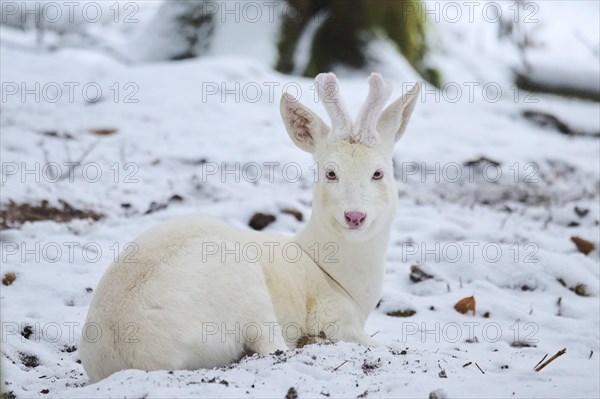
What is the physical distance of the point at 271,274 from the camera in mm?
4418

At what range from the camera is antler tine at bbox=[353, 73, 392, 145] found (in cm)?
450

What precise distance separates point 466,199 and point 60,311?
5133mm

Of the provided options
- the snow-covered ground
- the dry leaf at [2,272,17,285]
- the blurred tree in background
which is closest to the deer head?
the snow-covered ground

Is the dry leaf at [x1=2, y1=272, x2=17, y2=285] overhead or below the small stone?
overhead

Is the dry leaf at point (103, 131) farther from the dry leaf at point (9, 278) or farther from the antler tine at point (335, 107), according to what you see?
the antler tine at point (335, 107)

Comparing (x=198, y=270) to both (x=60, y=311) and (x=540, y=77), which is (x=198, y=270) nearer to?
(x=60, y=311)

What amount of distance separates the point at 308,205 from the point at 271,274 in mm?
3484

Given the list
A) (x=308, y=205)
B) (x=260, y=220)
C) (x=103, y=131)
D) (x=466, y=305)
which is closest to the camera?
(x=466, y=305)

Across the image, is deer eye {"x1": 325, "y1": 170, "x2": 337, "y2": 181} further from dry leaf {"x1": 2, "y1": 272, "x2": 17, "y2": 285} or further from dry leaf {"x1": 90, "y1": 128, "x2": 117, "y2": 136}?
dry leaf {"x1": 90, "y1": 128, "x2": 117, "y2": 136}

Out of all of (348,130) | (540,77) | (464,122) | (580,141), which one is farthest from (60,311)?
(540,77)

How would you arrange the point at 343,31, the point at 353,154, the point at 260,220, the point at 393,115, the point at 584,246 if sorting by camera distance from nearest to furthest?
the point at 353,154 → the point at 393,115 → the point at 584,246 → the point at 260,220 → the point at 343,31

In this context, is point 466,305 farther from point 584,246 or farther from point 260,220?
point 260,220

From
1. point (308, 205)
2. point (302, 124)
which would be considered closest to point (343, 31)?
point (308, 205)

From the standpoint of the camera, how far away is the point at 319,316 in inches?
179
